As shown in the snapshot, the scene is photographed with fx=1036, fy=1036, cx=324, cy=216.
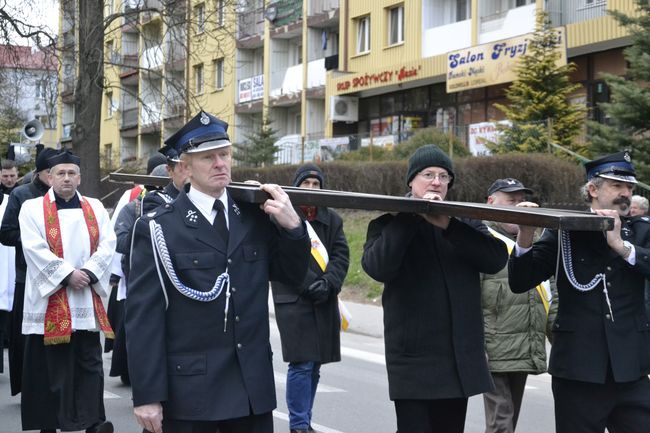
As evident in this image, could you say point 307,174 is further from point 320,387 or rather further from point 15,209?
point 320,387

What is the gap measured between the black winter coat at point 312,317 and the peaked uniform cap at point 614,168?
2966 mm

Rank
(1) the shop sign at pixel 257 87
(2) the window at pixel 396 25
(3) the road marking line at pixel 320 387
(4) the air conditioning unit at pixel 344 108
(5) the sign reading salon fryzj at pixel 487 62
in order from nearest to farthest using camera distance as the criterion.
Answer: (3) the road marking line at pixel 320 387, (5) the sign reading salon fryzj at pixel 487 62, (2) the window at pixel 396 25, (4) the air conditioning unit at pixel 344 108, (1) the shop sign at pixel 257 87

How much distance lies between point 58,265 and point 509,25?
76.1 feet

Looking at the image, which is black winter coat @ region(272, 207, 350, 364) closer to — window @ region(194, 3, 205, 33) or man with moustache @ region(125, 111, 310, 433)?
man with moustache @ region(125, 111, 310, 433)

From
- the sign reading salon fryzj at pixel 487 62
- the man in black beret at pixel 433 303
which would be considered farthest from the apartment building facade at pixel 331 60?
the man in black beret at pixel 433 303

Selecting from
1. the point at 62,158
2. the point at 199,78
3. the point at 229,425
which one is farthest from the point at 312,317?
the point at 199,78

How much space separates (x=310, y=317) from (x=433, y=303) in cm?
285

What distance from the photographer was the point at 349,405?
9.49 m

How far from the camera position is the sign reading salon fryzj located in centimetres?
2697

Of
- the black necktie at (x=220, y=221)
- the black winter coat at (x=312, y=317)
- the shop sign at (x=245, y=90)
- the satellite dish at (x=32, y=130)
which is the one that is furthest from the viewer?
the shop sign at (x=245, y=90)

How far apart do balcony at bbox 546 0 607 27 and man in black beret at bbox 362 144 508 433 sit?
72.8ft

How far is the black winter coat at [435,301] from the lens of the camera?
516cm

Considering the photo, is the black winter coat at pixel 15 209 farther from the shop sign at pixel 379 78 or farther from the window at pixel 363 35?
the window at pixel 363 35

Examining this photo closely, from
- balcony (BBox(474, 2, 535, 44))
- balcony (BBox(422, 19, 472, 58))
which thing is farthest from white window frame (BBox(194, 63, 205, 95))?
balcony (BBox(474, 2, 535, 44))
